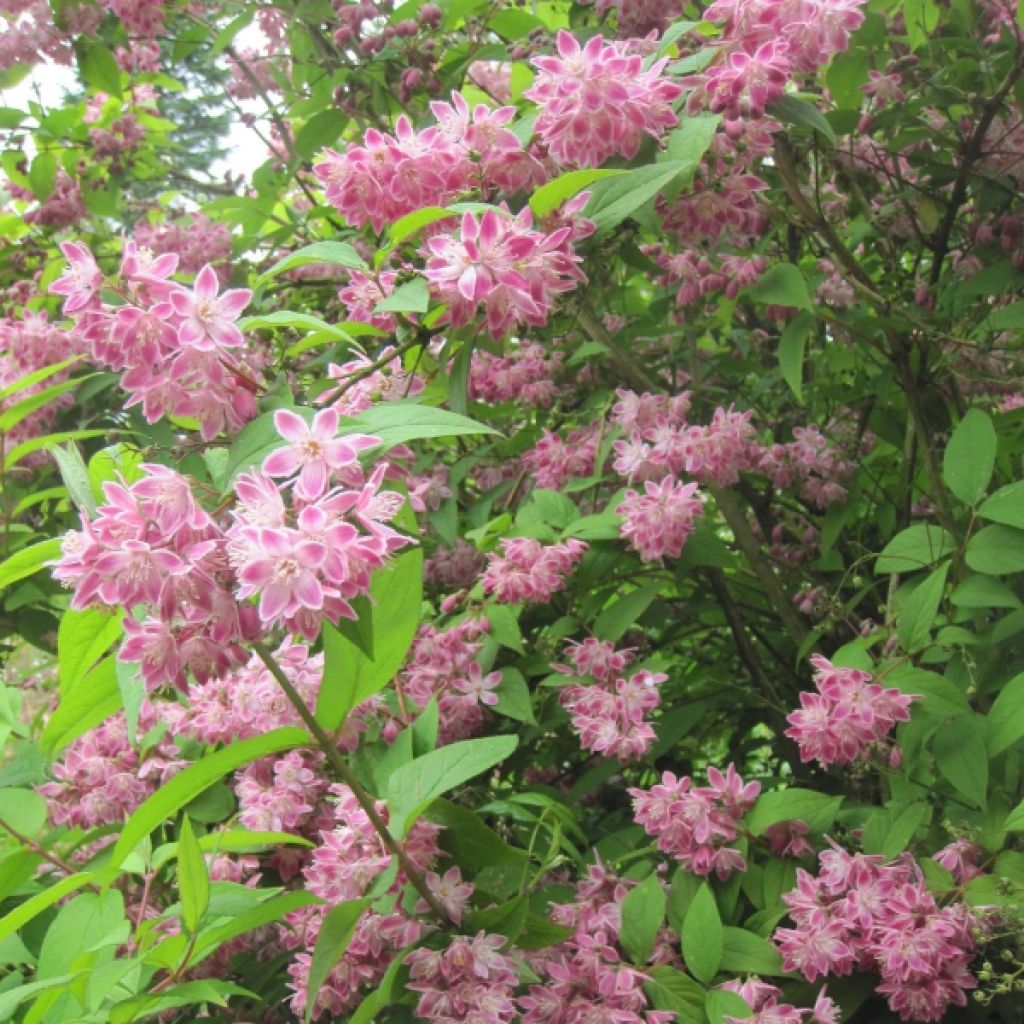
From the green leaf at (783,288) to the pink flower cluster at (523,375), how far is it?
1.92 ft

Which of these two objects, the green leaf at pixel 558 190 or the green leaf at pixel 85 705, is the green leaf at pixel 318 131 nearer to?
the green leaf at pixel 558 190

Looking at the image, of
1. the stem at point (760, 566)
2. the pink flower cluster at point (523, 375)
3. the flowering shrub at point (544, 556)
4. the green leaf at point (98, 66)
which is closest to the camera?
the flowering shrub at point (544, 556)

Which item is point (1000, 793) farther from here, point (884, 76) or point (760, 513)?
point (884, 76)

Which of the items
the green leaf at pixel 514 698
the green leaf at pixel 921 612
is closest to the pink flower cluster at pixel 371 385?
the green leaf at pixel 514 698

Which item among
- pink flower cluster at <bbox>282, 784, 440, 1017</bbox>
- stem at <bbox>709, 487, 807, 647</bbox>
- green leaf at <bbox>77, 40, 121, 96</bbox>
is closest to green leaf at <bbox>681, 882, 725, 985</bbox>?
pink flower cluster at <bbox>282, 784, 440, 1017</bbox>

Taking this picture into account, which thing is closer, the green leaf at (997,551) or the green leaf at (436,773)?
the green leaf at (436,773)

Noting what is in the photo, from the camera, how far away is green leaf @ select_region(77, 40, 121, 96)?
3.04 meters

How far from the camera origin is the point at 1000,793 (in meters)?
1.81

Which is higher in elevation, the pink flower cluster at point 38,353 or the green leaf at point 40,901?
the pink flower cluster at point 38,353

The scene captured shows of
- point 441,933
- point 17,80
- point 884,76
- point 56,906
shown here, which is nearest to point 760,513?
point 884,76

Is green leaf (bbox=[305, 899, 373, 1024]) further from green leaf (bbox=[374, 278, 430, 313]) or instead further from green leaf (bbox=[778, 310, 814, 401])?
green leaf (bbox=[778, 310, 814, 401])

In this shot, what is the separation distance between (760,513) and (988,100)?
98 cm

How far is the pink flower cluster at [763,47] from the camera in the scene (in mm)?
1598

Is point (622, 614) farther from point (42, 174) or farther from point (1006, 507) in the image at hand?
point (42, 174)
